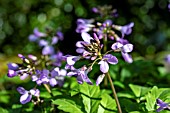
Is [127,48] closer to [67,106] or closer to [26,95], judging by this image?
[67,106]

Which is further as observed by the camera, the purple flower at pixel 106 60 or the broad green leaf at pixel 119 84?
the broad green leaf at pixel 119 84

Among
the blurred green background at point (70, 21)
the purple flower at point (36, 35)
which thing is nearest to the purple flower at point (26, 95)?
the purple flower at point (36, 35)

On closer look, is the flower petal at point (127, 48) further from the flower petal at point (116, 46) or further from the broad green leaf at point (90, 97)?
the broad green leaf at point (90, 97)

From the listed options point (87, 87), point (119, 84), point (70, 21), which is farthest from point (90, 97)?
point (70, 21)

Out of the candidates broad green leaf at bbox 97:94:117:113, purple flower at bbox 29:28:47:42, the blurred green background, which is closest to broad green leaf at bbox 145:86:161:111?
broad green leaf at bbox 97:94:117:113

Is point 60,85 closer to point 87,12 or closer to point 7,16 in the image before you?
point 87,12

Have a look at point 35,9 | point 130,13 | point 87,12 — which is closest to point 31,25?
point 35,9

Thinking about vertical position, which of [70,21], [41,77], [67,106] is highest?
[70,21]
